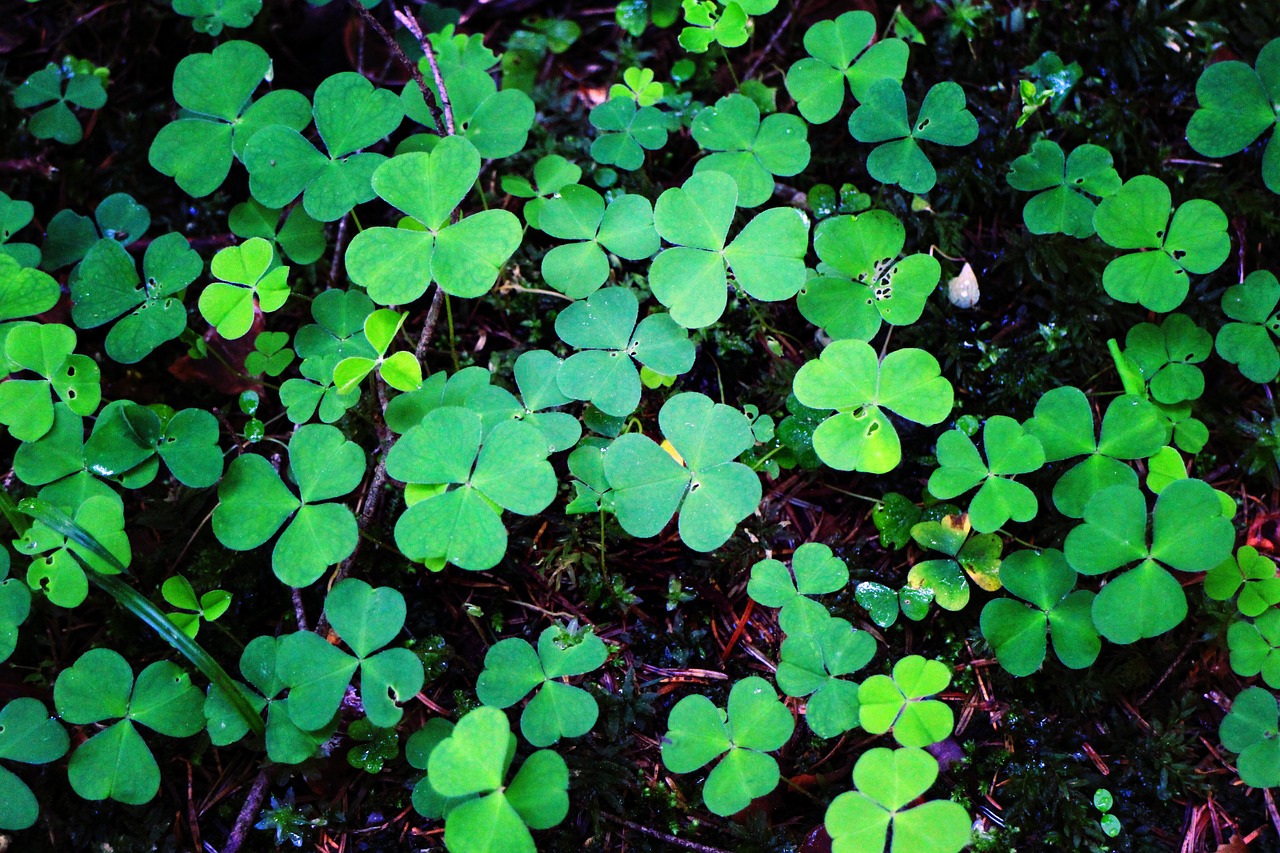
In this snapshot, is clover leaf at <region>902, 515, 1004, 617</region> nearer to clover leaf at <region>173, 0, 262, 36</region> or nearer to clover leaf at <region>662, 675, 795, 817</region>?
clover leaf at <region>662, 675, 795, 817</region>

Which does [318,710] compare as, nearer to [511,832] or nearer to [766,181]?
[511,832]

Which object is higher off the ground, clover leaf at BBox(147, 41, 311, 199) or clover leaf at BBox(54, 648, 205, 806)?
clover leaf at BBox(147, 41, 311, 199)

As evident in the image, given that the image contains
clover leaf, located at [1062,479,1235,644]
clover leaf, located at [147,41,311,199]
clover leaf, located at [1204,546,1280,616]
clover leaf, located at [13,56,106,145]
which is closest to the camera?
clover leaf, located at [1062,479,1235,644]

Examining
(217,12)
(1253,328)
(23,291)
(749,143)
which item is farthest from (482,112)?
(1253,328)

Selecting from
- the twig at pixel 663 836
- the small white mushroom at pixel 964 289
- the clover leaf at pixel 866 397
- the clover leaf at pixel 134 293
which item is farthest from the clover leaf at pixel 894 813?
the clover leaf at pixel 134 293

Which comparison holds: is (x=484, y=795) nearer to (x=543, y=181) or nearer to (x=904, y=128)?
(x=543, y=181)

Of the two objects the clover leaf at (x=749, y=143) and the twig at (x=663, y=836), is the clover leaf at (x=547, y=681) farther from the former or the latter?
the clover leaf at (x=749, y=143)

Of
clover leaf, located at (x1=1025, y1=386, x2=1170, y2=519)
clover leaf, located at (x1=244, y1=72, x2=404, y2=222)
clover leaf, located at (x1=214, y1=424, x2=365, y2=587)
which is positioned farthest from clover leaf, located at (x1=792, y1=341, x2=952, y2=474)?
clover leaf, located at (x1=244, y1=72, x2=404, y2=222)
